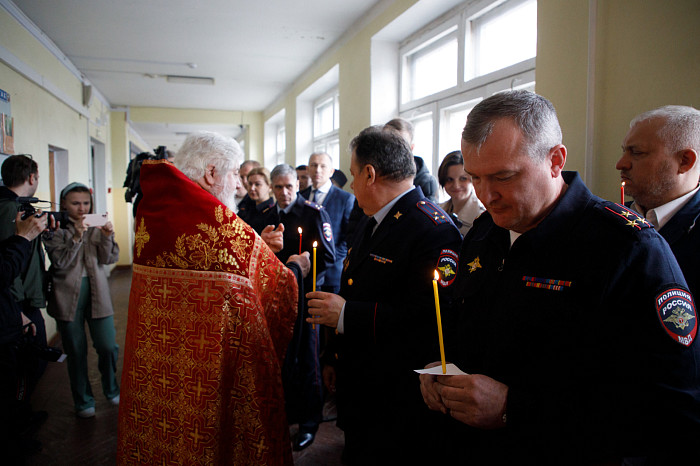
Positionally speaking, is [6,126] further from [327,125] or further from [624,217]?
[327,125]

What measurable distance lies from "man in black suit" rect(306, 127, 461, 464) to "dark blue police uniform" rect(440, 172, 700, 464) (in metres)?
0.46

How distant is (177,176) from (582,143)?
78.3 inches

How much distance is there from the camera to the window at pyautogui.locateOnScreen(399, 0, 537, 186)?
3.07 metres

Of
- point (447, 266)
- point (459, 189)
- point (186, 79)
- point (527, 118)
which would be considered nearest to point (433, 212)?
point (447, 266)

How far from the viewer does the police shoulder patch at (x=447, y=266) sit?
4.49 feet

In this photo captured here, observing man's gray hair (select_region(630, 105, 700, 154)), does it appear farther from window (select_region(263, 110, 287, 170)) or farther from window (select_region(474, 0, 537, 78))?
window (select_region(263, 110, 287, 170))

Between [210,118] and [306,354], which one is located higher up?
[210,118]

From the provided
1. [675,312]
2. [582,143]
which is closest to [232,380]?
[675,312]

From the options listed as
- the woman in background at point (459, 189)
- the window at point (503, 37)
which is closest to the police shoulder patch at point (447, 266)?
the woman in background at point (459, 189)

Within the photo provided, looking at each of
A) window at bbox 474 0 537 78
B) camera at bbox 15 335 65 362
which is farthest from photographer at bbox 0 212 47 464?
window at bbox 474 0 537 78

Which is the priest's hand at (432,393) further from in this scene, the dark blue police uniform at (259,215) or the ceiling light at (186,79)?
the ceiling light at (186,79)

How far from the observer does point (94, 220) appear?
2.74 meters

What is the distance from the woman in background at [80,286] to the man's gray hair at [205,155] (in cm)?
152

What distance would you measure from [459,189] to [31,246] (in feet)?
8.45
